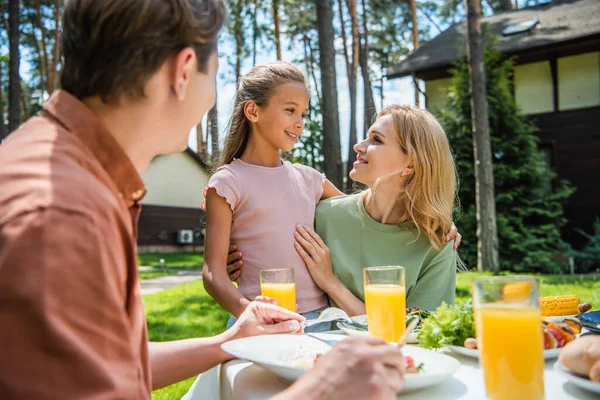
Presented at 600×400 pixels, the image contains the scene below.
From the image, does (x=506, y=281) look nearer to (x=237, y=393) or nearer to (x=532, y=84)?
(x=237, y=393)

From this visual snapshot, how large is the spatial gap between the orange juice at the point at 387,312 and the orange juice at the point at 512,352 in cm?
53

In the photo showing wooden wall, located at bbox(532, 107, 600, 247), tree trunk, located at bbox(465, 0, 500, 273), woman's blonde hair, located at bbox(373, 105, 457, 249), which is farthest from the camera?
wooden wall, located at bbox(532, 107, 600, 247)

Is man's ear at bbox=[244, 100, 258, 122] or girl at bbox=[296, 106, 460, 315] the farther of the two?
man's ear at bbox=[244, 100, 258, 122]

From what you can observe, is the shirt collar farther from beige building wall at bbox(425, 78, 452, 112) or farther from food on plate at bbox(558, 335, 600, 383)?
beige building wall at bbox(425, 78, 452, 112)

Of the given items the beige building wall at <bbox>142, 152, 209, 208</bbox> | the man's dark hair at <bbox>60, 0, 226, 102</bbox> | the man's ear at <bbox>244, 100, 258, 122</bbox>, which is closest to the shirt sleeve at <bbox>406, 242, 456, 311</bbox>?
the man's ear at <bbox>244, 100, 258, 122</bbox>

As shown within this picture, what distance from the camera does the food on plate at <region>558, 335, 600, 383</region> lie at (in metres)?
1.14

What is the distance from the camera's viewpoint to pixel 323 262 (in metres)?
2.66

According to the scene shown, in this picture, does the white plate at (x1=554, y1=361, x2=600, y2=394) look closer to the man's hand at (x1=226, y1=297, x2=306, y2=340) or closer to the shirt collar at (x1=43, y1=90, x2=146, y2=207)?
the man's hand at (x1=226, y1=297, x2=306, y2=340)

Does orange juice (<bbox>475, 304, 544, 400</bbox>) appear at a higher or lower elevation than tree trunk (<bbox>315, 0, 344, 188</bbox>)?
lower

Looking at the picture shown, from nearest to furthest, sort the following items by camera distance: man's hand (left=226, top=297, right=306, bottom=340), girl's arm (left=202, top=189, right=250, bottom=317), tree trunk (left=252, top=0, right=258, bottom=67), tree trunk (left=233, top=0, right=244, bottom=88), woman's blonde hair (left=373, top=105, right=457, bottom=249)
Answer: man's hand (left=226, top=297, right=306, bottom=340) < girl's arm (left=202, top=189, right=250, bottom=317) < woman's blonde hair (left=373, top=105, right=457, bottom=249) < tree trunk (left=233, top=0, right=244, bottom=88) < tree trunk (left=252, top=0, right=258, bottom=67)

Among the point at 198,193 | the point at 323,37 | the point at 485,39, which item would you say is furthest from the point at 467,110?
the point at 198,193

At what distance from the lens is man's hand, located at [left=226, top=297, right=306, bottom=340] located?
182 cm

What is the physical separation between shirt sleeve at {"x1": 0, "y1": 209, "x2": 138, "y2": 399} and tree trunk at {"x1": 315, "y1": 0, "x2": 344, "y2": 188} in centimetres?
770

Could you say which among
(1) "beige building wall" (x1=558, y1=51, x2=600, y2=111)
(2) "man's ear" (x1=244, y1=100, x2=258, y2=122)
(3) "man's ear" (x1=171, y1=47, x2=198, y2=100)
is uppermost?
(1) "beige building wall" (x1=558, y1=51, x2=600, y2=111)
